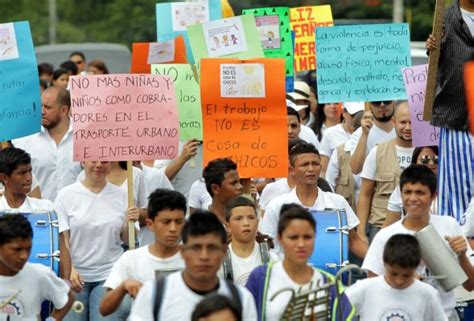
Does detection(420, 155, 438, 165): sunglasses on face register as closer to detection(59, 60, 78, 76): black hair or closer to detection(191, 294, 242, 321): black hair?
detection(191, 294, 242, 321): black hair

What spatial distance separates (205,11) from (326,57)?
2746 mm

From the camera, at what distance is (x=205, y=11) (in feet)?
57.7

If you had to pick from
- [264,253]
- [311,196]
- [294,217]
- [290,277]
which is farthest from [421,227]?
[311,196]

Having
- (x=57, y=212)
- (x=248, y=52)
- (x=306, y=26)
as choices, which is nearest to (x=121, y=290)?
(x=57, y=212)

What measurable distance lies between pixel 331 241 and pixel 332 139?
4.46m

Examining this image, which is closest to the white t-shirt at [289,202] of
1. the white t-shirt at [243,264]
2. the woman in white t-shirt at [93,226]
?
the white t-shirt at [243,264]

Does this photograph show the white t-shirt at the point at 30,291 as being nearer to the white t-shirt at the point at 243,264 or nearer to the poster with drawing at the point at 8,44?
the white t-shirt at the point at 243,264

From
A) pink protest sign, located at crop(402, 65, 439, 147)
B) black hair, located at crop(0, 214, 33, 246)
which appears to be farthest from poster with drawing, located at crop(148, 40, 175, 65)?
black hair, located at crop(0, 214, 33, 246)

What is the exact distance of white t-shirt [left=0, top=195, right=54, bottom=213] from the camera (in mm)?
11836

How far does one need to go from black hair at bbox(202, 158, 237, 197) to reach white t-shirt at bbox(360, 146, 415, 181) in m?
1.77

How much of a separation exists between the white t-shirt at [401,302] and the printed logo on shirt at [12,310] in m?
1.92

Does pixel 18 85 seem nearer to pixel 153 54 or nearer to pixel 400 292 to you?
pixel 153 54

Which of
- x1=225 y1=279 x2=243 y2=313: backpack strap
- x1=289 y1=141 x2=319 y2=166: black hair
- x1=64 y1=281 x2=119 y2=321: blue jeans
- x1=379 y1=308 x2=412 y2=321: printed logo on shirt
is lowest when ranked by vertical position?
x1=64 y1=281 x2=119 y2=321: blue jeans

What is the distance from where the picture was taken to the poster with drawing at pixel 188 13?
57.4ft
